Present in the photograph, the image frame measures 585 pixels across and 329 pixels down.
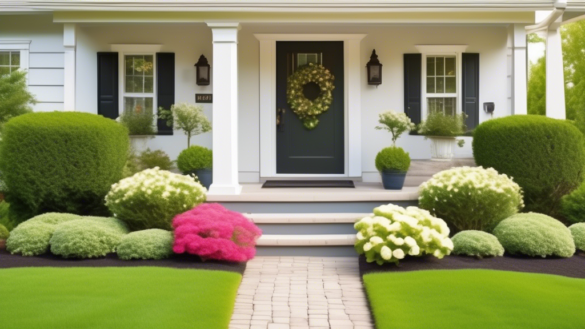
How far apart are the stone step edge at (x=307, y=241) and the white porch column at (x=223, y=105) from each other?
133cm

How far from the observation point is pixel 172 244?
780cm

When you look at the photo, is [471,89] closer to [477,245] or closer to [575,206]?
[575,206]

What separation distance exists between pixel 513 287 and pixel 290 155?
19.2 feet

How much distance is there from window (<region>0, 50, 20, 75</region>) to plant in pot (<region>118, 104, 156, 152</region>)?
196 cm

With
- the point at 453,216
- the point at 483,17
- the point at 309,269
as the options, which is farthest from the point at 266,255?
the point at 483,17

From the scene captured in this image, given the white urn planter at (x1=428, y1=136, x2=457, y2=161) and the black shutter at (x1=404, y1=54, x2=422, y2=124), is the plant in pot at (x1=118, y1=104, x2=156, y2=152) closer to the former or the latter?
the black shutter at (x1=404, y1=54, x2=422, y2=124)

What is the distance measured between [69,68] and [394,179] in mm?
5137

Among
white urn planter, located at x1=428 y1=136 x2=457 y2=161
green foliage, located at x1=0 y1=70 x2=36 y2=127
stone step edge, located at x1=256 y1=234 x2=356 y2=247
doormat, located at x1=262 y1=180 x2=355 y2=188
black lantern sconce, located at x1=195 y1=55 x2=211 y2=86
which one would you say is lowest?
stone step edge, located at x1=256 y1=234 x2=356 y2=247

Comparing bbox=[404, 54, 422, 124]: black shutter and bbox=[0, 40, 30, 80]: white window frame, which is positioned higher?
bbox=[0, 40, 30, 80]: white window frame

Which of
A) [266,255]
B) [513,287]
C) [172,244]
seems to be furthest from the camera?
[266,255]

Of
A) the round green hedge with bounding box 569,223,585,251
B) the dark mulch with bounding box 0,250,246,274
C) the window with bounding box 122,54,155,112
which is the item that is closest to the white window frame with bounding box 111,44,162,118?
the window with bounding box 122,54,155,112

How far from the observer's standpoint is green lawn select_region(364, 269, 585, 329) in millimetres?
5309

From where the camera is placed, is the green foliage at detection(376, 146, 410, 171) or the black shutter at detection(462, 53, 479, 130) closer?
the green foliage at detection(376, 146, 410, 171)

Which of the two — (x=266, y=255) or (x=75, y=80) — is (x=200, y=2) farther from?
(x=266, y=255)
